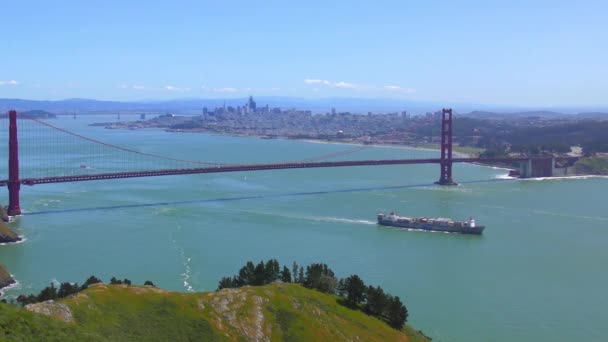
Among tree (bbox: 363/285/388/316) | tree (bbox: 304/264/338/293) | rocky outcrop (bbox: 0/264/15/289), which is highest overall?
tree (bbox: 304/264/338/293)

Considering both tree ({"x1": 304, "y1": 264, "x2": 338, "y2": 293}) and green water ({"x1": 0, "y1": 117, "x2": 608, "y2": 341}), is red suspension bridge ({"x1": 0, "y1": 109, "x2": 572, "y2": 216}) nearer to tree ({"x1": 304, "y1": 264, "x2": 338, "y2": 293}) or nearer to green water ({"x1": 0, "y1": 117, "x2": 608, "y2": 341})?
green water ({"x1": 0, "y1": 117, "x2": 608, "y2": 341})

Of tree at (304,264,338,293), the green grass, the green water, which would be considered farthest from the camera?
A: the green grass

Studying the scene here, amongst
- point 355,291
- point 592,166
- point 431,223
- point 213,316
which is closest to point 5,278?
point 213,316

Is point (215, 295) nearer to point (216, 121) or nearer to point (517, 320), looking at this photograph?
point (517, 320)

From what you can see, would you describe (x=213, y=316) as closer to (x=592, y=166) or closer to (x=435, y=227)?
(x=435, y=227)

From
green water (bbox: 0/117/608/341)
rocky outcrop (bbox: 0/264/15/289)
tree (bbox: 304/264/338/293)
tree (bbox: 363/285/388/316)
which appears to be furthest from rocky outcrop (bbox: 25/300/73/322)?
rocky outcrop (bbox: 0/264/15/289)

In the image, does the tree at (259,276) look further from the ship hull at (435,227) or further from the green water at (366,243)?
the ship hull at (435,227)
